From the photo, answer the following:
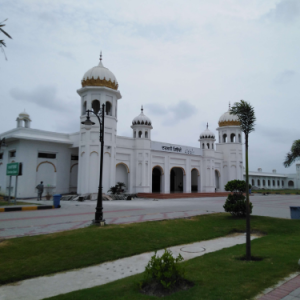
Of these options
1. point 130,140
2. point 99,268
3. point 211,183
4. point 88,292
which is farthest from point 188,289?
point 211,183

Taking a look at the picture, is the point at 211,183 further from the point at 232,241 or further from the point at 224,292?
the point at 224,292

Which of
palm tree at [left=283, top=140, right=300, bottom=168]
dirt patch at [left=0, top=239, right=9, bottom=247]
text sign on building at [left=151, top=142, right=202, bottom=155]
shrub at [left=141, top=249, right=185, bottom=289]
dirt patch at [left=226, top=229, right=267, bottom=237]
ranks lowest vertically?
dirt patch at [left=226, top=229, right=267, bottom=237]

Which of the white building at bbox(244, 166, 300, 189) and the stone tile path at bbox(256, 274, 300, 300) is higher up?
the white building at bbox(244, 166, 300, 189)

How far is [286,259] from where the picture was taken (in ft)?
17.8

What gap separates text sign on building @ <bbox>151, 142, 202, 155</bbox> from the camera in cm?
3256

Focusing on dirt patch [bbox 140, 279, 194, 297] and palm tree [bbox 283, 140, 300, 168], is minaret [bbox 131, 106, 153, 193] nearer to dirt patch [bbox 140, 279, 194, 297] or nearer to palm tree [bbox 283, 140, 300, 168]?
palm tree [bbox 283, 140, 300, 168]

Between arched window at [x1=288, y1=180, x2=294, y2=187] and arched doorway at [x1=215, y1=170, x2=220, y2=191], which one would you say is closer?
arched doorway at [x1=215, y1=170, x2=220, y2=191]

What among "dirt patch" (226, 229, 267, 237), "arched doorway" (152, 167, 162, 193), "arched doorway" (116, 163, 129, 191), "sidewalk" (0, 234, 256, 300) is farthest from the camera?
"arched doorway" (152, 167, 162, 193)

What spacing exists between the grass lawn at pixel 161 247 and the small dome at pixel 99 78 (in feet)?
63.8

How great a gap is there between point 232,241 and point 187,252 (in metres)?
1.92

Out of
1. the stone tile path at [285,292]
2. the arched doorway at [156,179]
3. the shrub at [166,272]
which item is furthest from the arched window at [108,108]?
the stone tile path at [285,292]

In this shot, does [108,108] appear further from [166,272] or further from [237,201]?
[166,272]

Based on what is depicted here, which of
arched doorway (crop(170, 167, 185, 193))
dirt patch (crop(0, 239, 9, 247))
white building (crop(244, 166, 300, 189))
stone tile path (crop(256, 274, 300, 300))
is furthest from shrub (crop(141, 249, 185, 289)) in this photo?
white building (crop(244, 166, 300, 189))

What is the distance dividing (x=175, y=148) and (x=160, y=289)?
31.1m
